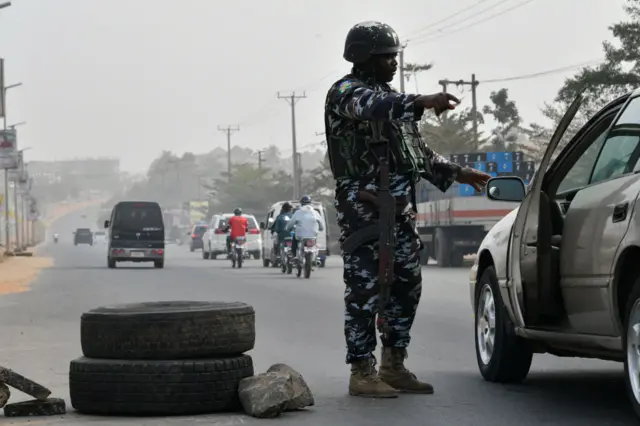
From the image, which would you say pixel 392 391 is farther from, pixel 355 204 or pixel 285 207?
pixel 285 207

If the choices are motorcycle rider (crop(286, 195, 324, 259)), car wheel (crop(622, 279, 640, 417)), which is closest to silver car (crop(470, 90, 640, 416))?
car wheel (crop(622, 279, 640, 417))

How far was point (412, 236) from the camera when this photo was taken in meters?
8.06

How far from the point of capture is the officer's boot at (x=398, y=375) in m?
8.21

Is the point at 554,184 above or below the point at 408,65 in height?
below

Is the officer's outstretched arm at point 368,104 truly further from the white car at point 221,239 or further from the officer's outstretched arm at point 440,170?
the white car at point 221,239

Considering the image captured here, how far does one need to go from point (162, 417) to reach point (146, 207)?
3668 centimetres

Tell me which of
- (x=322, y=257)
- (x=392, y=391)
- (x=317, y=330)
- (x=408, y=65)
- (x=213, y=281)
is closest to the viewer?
(x=392, y=391)

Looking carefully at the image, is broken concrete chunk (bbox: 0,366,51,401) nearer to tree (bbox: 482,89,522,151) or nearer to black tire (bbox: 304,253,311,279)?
black tire (bbox: 304,253,311,279)

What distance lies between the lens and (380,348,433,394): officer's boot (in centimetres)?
821

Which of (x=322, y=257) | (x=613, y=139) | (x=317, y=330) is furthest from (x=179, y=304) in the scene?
(x=322, y=257)

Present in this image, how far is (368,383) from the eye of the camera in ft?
26.3

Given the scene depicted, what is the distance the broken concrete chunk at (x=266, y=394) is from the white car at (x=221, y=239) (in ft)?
148

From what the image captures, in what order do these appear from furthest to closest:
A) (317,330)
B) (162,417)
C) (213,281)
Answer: (213,281)
(317,330)
(162,417)

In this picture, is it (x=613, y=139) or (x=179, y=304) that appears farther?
(x=179, y=304)
